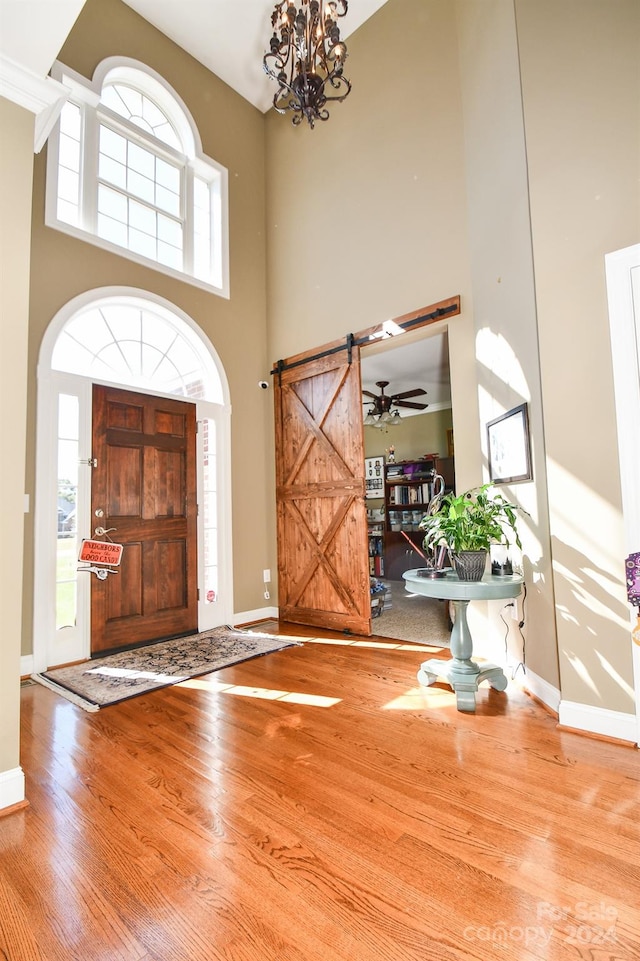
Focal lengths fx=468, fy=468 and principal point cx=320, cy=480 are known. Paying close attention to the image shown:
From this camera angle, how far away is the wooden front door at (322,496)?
4.41 meters

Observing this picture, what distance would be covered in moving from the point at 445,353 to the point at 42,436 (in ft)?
13.4

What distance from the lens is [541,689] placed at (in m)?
2.67

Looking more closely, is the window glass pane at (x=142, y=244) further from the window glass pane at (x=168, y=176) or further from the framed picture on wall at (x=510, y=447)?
the framed picture on wall at (x=510, y=447)

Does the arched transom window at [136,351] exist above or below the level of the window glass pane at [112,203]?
below

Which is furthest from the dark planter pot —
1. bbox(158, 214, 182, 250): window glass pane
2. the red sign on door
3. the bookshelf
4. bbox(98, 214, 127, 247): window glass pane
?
the bookshelf

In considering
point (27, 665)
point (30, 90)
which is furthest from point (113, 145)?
point (27, 665)

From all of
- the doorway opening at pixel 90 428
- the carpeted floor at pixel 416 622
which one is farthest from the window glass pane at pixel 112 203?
the carpeted floor at pixel 416 622

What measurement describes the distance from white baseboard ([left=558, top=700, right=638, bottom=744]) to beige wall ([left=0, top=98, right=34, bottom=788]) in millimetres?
2485

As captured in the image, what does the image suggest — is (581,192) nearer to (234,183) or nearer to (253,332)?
(253,332)

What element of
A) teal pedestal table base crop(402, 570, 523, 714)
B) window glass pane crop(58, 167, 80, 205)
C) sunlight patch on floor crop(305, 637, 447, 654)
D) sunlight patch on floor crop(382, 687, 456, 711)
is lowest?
sunlight patch on floor crop(305, 637, 447, 654)

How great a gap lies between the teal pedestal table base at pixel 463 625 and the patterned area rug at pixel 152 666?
1.65 meters

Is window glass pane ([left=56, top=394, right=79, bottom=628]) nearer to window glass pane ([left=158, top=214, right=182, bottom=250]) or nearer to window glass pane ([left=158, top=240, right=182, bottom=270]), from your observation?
window glass pane ([left=158, top=240, right=182, bottom=270])

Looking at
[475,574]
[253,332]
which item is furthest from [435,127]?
[475,574]

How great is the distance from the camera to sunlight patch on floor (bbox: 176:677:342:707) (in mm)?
2809
